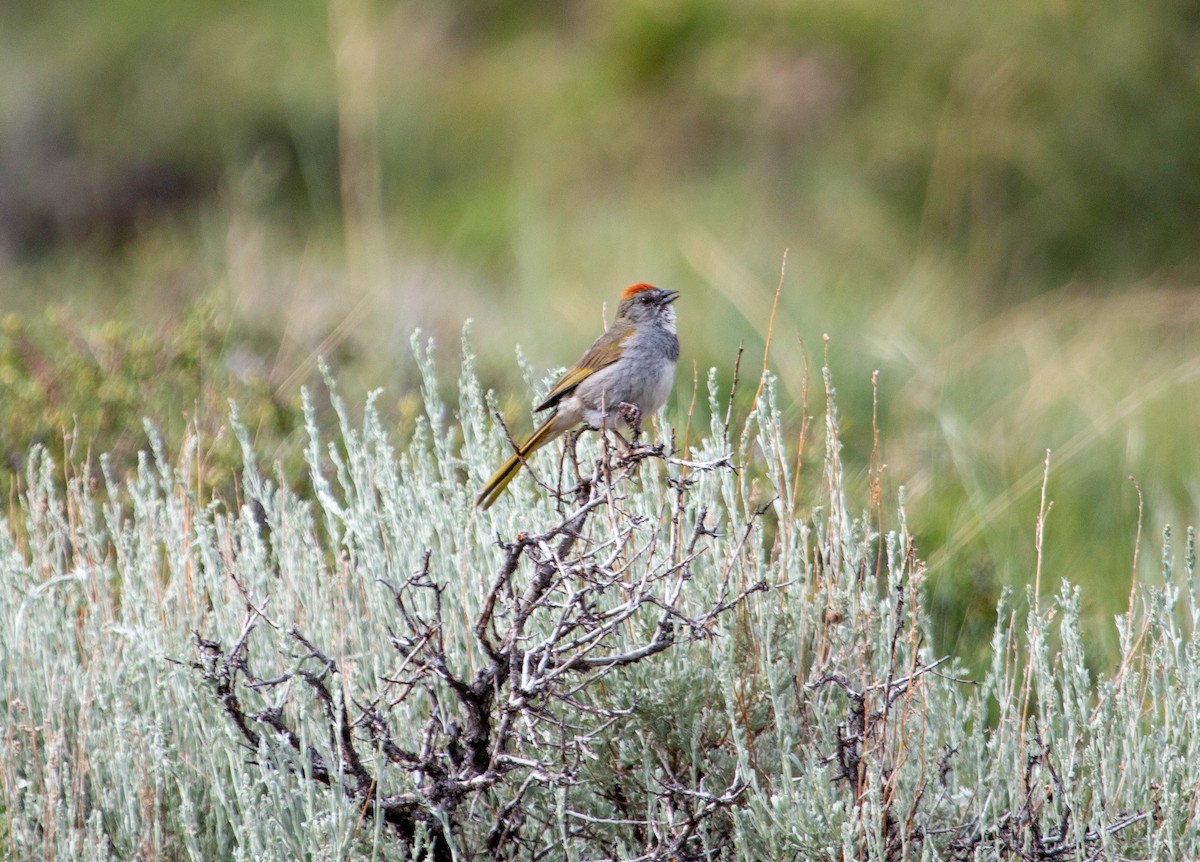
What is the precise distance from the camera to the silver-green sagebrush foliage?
3.20m

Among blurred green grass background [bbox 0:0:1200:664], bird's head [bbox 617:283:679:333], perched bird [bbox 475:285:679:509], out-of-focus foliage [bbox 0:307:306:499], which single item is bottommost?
perched bird [bbox 475:285:679:509]

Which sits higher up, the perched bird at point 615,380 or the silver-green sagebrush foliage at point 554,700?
the perched bird at point 615,380

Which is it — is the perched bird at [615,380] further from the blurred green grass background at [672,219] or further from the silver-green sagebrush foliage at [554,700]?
the blurred green grass background at [672,219]

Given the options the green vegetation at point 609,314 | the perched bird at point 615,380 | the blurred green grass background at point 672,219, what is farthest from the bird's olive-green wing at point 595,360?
the blurred green grass background at point 672,219

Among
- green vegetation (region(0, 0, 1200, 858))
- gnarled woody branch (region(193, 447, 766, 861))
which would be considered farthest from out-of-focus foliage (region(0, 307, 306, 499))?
gnarled woody branch (region(193, 447, 766, 861))

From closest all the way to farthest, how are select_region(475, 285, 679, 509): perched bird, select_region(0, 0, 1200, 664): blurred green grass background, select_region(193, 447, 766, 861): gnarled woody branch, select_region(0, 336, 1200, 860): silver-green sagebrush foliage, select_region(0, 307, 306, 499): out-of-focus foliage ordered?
1. select_region(193, 447, 766, 861): gnarled woody branch
2. select_region(0, 336, 1200, 860): silver-green sagebrush foliage
3. select_region(475, 285, 679, 509): perched bird
4. select_region(0, 307, 306, 499): out-of-focus foliage
5. select_region(0, 0, 1200, 664): blurred green grass background

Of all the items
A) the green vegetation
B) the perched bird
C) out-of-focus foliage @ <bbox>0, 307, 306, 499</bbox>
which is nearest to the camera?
the green vegetation

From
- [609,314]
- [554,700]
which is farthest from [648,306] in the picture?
[609,314]

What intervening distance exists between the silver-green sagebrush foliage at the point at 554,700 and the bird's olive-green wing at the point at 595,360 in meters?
0.36

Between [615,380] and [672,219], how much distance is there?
813 centimetres

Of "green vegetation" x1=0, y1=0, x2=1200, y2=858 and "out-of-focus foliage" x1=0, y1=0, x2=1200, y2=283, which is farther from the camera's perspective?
"out-of-focus foliage" x1=0, y1=0, x2=1200, y2=283

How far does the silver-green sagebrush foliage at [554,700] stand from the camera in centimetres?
320

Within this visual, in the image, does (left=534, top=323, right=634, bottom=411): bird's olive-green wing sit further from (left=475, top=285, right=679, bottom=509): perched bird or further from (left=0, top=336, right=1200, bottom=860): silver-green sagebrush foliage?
(left=0, top=336, right=1200, bottom=860): silver-green sagebrush foliage

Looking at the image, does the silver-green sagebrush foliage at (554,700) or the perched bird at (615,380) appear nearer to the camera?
the silver-green sagebrush foliage at (554,700)
